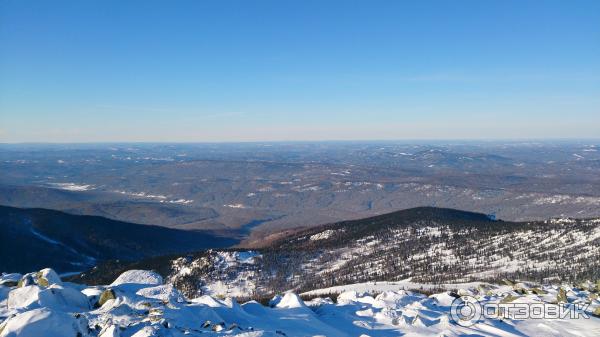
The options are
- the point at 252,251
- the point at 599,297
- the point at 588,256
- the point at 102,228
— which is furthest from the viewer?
the point at 102,228

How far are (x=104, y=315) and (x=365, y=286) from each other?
5149 cm

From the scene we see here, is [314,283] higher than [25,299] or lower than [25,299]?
lower

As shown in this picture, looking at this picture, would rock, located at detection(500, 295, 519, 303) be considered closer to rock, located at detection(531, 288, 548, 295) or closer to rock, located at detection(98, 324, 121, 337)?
rock, located at detection(531, 288, 548, 295)

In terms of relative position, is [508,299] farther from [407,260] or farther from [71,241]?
[71,241]

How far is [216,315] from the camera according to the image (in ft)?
84.2

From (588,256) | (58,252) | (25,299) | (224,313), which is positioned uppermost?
(25,299)

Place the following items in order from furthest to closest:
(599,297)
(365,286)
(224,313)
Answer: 1. (365,286)
2. (599,297)
3. (224,313)

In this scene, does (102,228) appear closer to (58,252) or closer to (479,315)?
(58,252)

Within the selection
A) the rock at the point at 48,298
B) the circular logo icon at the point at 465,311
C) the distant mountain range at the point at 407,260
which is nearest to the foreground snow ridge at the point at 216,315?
the rock at the point at 48,298

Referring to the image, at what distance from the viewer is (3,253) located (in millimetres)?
136375

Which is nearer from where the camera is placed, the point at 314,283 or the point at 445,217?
the point at 314,283

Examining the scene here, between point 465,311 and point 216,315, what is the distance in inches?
753

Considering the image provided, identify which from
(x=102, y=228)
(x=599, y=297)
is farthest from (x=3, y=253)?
(x=599, y=297)

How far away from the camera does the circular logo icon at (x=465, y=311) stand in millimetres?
30172
